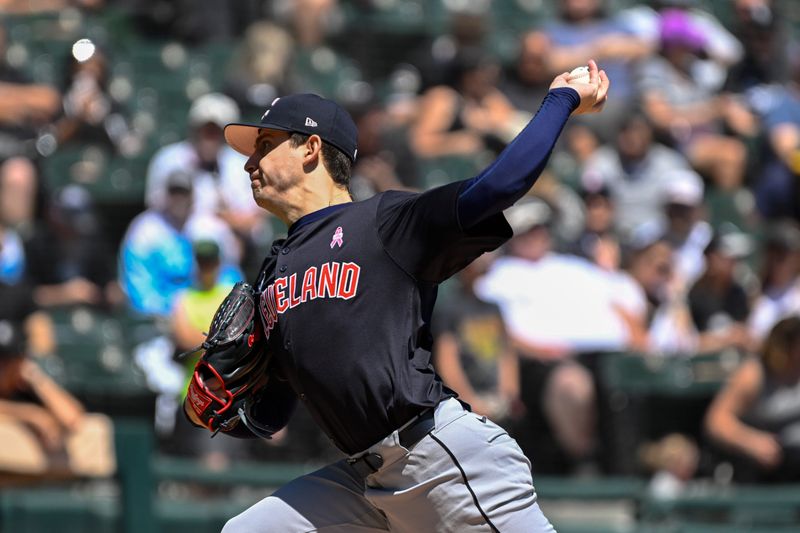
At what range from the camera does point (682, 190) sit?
29.6 ft

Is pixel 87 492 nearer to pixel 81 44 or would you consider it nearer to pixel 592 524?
pixel 592 524

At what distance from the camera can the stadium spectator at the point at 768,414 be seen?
23.6ft

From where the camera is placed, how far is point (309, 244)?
381 cm

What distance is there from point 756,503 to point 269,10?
567 centimetres

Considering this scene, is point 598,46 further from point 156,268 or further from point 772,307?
point 156,268

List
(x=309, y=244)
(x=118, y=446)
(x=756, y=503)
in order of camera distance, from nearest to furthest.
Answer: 1. (x=309, y=244)
2. (x=118, y=446)
3. (x=756, y=503)

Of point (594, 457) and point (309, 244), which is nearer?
point (309, 244)

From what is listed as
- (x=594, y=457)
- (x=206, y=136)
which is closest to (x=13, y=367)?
(x=206, y=136)

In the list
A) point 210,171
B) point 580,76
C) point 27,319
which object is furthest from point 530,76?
point 580,76

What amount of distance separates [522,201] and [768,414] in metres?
2.03

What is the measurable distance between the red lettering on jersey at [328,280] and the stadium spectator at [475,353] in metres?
3.74

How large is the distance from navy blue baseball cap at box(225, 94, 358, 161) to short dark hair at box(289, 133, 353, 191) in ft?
0.08

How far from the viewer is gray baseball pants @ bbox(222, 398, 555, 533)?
3646 millimetres

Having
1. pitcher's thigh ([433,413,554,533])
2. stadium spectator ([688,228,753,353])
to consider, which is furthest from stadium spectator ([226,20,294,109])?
pitcher's thigh ([433,413,554,533])
